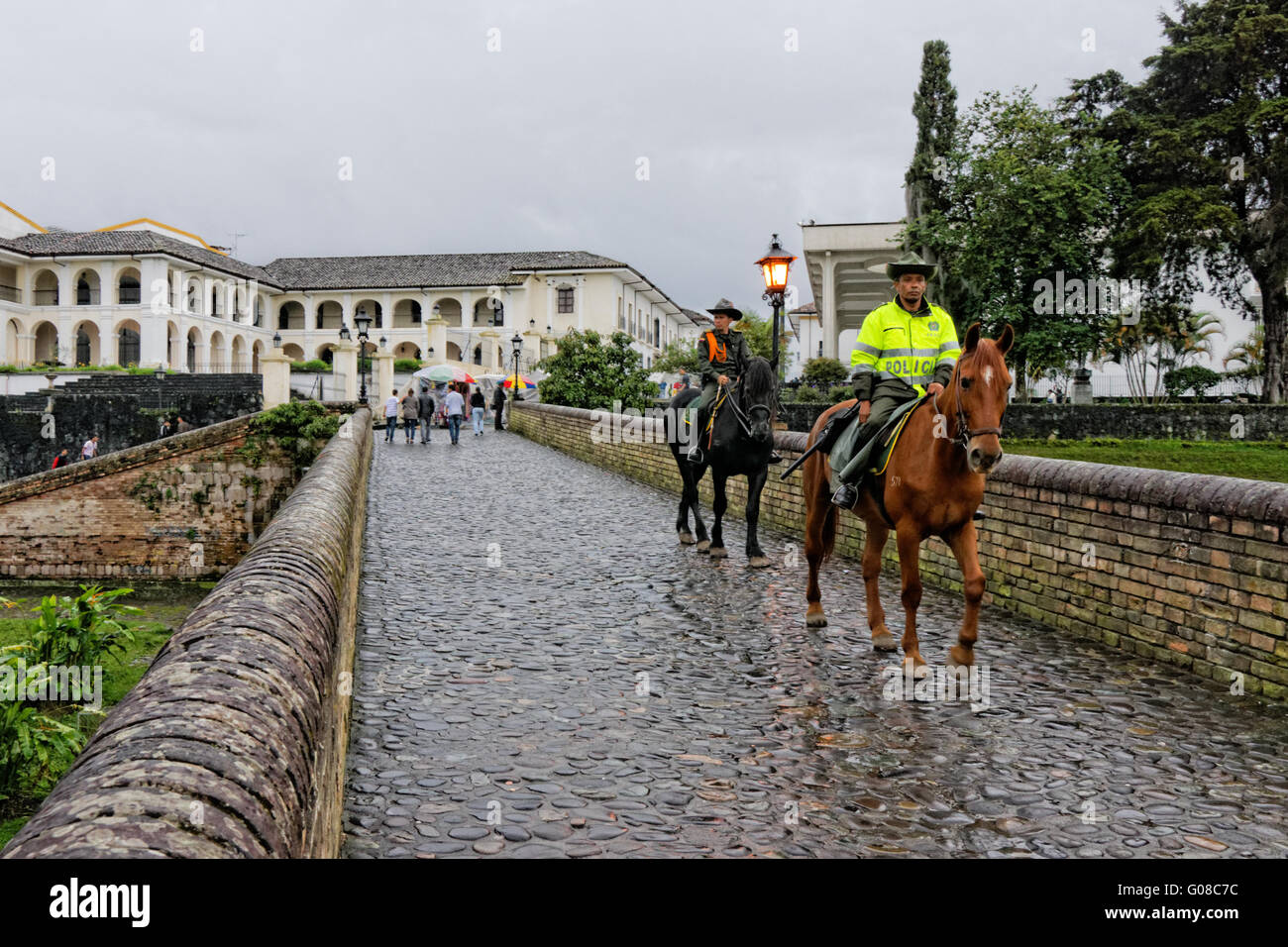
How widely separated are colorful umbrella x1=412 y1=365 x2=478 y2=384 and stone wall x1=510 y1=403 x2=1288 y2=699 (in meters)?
35.3

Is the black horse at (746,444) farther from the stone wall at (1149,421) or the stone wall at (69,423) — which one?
the stone wall at (69,423)

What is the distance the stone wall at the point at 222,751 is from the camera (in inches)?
65.7

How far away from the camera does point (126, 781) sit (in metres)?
1.79

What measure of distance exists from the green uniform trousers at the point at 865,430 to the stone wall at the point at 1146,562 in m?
1.54

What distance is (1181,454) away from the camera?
20.5 m

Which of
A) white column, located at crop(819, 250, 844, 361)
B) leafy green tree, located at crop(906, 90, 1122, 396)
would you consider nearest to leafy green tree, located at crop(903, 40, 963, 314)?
leafy green tree, located at crop(906, 90, 1122, 396)

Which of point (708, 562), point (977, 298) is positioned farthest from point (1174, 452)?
point (708, 562)

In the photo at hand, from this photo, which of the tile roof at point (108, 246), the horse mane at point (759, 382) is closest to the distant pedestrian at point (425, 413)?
the horse mane at point (759, 382)

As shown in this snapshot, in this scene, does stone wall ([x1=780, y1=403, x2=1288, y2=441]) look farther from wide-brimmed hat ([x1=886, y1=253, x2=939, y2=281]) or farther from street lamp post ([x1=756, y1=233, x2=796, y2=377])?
wide-brimmed hat ([x1=886, y1=253, x2=939, y2=281])

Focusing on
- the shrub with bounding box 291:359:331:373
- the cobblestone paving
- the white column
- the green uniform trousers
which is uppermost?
the white column

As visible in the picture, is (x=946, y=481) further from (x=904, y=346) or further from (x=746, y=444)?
(x=746, y=444)

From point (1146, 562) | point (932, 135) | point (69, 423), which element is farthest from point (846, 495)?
point (69, 423)

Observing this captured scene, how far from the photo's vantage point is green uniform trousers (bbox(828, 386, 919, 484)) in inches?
264

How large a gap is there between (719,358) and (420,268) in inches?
2685
